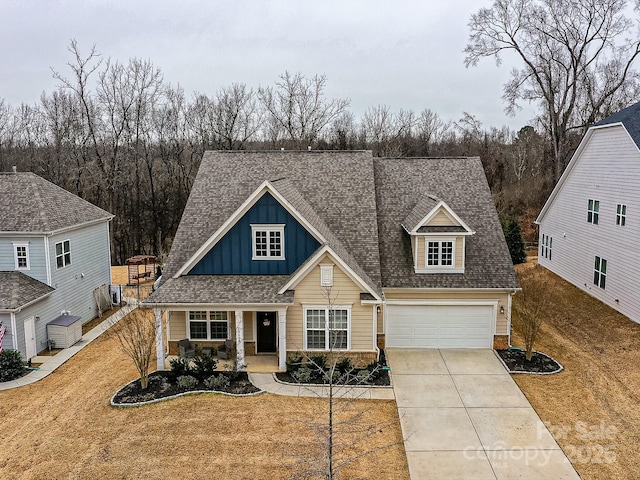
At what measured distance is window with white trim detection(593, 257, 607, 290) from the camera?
23406 millimetres

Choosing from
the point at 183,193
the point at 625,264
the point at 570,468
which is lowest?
the point at 570,468

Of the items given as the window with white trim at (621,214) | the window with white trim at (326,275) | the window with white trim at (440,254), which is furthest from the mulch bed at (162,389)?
the window with white trim at (621,214)

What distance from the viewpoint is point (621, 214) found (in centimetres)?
2181

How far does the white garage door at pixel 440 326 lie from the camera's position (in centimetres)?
1838

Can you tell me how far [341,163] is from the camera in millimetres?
21891

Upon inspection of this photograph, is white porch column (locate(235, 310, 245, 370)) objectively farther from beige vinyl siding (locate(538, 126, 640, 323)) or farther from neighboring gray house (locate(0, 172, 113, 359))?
beige vinyl siding (locate(538, 126, 640, 323))

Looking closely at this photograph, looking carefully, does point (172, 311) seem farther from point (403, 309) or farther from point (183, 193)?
point (183, 193)

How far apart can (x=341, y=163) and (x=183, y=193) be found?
24392 mm

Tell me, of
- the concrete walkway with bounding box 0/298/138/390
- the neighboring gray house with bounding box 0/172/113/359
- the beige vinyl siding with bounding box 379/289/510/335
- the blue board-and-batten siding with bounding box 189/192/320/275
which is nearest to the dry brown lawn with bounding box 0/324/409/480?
the concrete walkway with bounding box 0/298/138/390

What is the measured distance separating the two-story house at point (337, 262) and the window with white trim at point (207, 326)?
0.04 m

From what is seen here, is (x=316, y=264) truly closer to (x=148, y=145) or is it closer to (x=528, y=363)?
(x=528, y=363)

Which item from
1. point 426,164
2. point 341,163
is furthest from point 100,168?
point 426,164

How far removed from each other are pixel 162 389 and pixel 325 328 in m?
5.55

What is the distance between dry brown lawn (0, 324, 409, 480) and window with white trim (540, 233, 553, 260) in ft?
69.0
